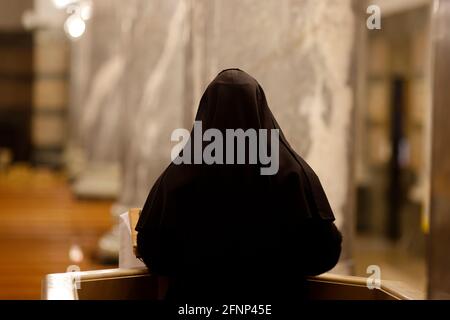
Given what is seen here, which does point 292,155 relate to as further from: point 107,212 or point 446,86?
point 107,212

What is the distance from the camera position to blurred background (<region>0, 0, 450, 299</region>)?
327cm

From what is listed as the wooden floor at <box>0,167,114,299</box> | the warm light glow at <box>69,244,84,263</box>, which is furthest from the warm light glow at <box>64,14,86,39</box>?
the warm light glow at <box>69,244,84,263</box>

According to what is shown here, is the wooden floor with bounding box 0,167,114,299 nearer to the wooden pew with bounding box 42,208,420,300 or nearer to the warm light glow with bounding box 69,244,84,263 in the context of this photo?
the warm light glow with bounding box 69,244,84,263

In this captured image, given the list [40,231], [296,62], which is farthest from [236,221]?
[40,231]

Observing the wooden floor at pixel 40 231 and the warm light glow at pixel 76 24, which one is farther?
the wooden floor at pixel 40 231

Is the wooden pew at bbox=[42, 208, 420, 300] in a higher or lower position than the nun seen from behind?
lower

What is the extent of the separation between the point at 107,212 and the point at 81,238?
1.37m

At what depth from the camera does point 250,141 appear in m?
2.28

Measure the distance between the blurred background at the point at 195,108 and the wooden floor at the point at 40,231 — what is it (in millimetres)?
23

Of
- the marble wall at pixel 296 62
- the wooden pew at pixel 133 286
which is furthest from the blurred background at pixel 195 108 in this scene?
the wooden pew at pixel 133 286
